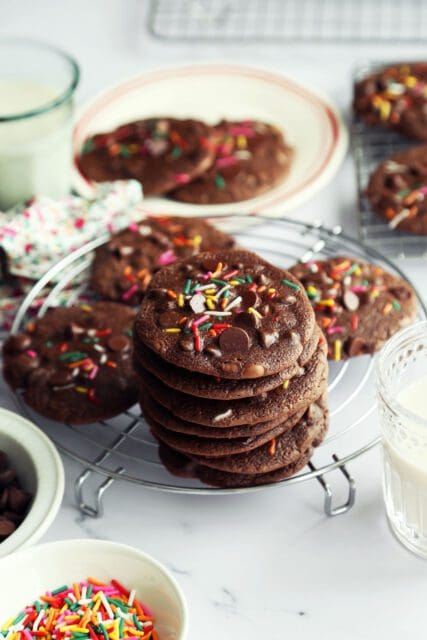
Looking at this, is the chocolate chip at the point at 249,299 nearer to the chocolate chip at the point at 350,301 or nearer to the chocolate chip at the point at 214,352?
the chocolate chip at the point at 214,352

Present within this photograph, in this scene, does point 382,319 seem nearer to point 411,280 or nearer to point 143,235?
point 411,280

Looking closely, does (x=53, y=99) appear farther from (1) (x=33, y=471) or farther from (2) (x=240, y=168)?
(1) (x=33, y=471)

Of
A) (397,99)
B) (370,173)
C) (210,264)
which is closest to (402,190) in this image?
(370,173)

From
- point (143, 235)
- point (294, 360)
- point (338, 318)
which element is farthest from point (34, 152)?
point (294, 360)

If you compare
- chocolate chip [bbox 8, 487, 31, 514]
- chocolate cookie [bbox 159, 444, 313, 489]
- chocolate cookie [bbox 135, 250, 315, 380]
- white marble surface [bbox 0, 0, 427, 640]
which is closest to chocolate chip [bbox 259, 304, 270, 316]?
chocolate cookie [bbox 135, 250, 315, 380]

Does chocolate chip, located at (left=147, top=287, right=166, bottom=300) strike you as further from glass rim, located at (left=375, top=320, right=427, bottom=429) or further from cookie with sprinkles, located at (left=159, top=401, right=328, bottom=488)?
glass rim, located at (left=375, top=320, right=427, bottom=429)

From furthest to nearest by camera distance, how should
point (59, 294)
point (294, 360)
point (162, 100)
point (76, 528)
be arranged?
point (162, 100) → point (59, 294) → point (76, 528) → point (294, 360)

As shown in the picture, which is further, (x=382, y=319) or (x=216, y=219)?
(x=216, y=219)
